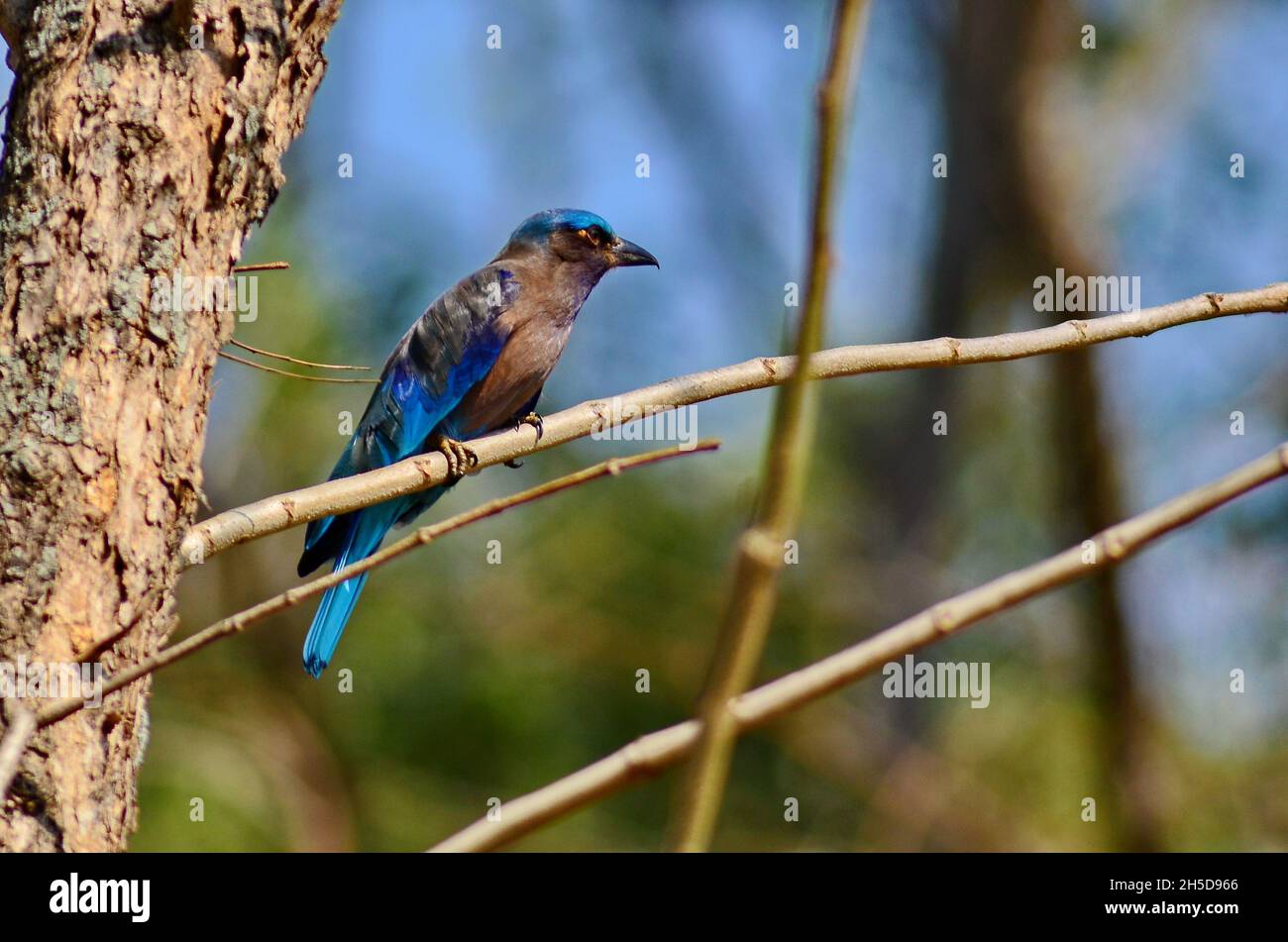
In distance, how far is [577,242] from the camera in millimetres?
5395

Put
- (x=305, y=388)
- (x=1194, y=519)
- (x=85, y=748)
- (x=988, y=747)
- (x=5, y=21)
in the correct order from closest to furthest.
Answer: (x=1194, y=519), (x=85, y=748), (x=5, y=21), (x=305, y=388), (x=988, y=747)

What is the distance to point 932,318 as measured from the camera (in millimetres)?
8820

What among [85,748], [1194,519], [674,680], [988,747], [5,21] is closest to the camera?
[1194,519]

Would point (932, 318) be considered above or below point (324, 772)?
above

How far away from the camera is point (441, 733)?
876 cm

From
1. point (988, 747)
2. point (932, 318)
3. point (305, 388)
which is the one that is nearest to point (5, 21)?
point (305, 388)

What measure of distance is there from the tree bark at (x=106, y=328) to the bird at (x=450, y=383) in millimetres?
1910

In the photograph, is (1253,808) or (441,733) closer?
(1253,808)

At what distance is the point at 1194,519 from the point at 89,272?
74.0 inches

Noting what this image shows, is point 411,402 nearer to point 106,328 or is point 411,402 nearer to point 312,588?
point 106,328

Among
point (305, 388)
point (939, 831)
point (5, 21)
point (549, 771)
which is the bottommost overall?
point (939, 831)

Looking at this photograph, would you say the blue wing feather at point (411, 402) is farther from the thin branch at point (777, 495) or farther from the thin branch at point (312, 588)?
the thin branch at point (777, 495)

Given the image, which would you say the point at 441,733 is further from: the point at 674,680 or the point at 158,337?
the point at 158,337

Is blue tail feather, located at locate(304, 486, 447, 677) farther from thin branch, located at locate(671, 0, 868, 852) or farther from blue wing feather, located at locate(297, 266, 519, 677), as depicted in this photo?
thin branch, located at locate(671, 0, 868, 852)
